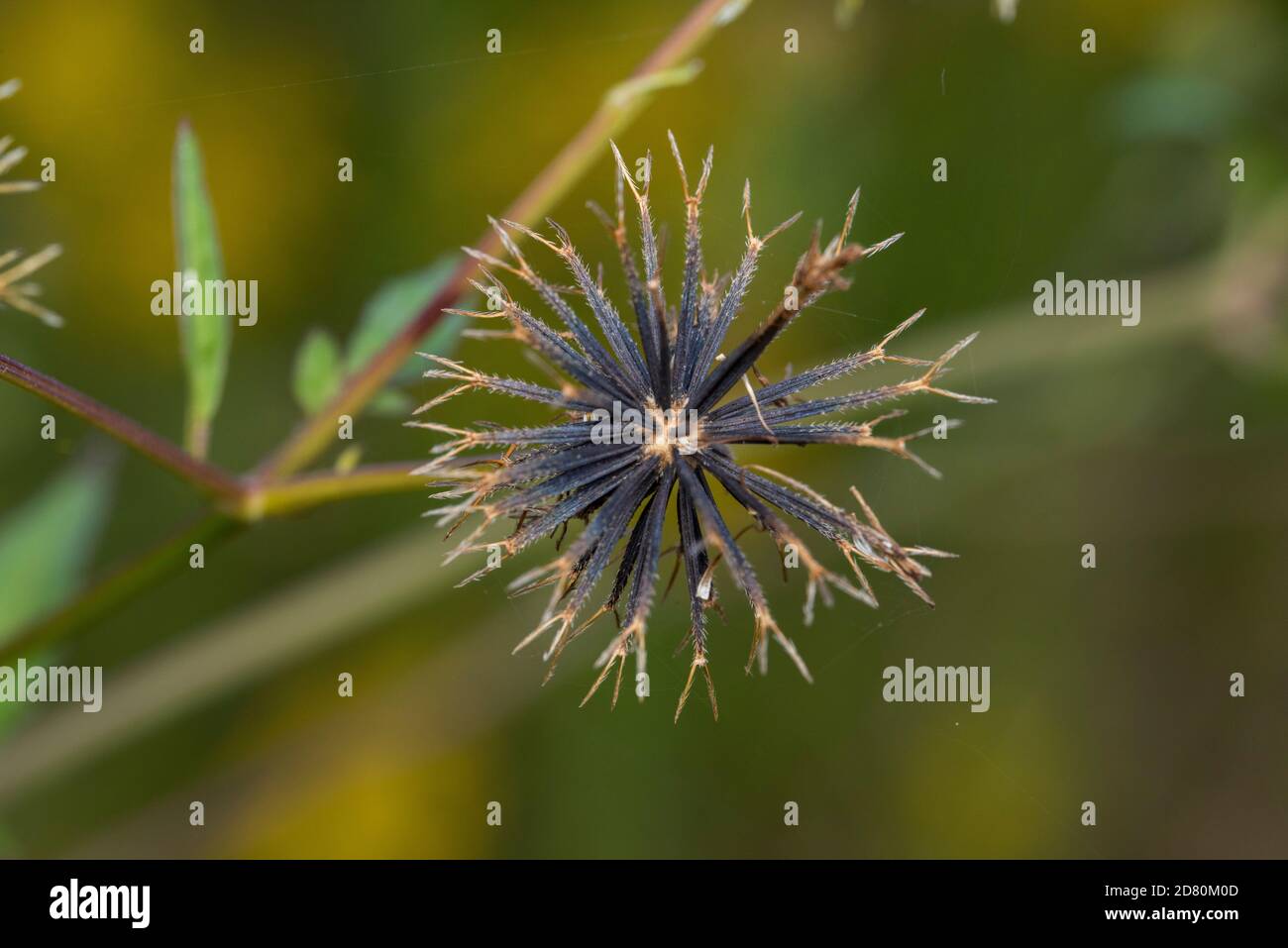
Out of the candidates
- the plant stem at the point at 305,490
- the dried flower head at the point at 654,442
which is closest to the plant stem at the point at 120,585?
the plant stem at the point at 305,490

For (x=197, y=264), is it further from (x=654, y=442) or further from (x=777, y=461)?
(x=777, y=461)

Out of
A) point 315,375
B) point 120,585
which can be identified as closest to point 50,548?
point 120,585

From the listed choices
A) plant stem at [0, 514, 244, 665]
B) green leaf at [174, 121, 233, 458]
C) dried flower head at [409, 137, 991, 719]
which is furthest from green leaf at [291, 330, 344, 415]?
dried flower head at [409, 137, 991, 719]

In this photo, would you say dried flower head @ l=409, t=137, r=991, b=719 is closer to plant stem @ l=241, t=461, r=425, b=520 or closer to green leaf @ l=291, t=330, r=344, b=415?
plant stem @ l=241, t=461, r=425, b=520

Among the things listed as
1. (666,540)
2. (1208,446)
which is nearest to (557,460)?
(666,540)

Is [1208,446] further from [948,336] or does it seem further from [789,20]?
[789,20]

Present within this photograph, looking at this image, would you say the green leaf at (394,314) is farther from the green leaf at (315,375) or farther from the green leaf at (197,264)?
the green leaf at (197,264)

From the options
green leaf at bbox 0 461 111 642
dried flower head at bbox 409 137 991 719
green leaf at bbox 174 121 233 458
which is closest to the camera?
dried flower head at bbox 409 137 991 719
